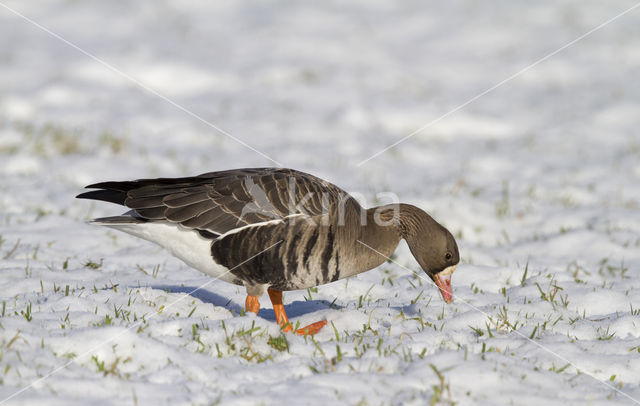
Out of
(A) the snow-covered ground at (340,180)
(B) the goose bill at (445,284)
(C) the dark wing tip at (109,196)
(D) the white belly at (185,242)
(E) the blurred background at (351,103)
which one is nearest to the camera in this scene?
(A) the snow-covered ground at (340,180)

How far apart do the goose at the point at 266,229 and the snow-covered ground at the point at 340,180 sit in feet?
1.36

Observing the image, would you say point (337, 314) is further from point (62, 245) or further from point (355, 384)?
point (62, 245)

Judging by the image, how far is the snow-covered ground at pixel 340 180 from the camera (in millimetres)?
4191

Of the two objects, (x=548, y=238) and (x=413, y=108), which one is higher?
(x=413, y=108)

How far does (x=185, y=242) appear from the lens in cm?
538

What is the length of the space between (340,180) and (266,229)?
6968mm

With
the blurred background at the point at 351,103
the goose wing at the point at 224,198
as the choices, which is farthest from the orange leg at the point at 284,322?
the blurred background at the point at 351,103

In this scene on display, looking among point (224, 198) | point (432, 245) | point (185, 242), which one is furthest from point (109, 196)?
point (432, 245)

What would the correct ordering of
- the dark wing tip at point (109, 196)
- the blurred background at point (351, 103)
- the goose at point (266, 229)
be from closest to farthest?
the goose at point (266, 229)
the dark wing tip at point (109, 196)
the blurred background at point (351, 103)

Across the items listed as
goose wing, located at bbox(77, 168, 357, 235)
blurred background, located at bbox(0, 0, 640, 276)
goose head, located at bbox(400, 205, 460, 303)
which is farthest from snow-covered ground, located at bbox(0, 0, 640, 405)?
goose wing, located at bbox(77, 168, 357, 235)

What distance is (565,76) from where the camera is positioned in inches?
808

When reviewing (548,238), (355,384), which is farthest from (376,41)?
(355,384)

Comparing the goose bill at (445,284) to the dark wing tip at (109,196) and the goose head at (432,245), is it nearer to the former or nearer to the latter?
the goose head at (432,245)

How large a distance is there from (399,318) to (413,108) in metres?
12.8
